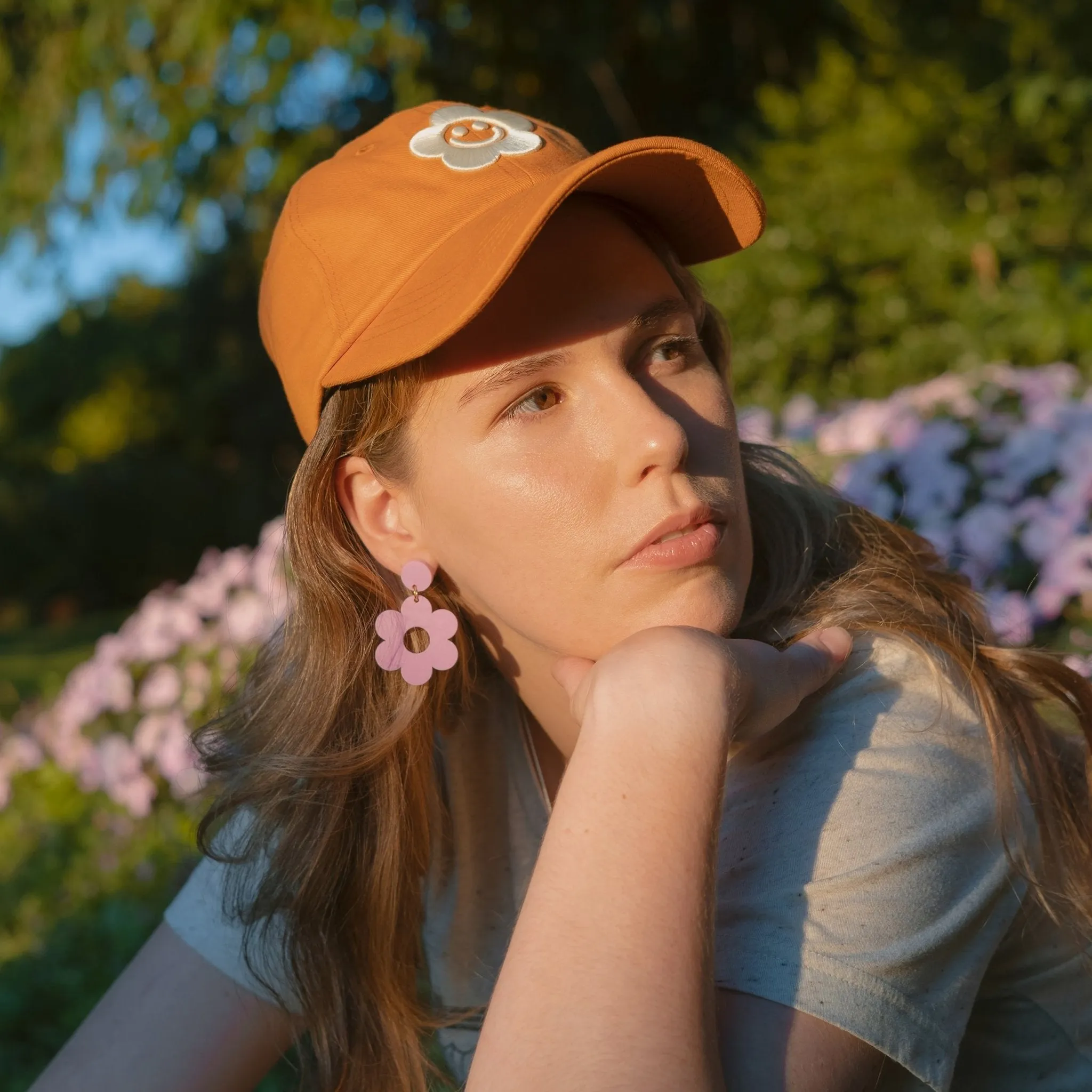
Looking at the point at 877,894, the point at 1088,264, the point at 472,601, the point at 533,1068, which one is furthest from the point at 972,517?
the point at 1088,264

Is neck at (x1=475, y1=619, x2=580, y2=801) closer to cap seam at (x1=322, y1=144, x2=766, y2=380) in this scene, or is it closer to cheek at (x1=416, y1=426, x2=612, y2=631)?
cheek at (x1=416, y1=426, x2=612, y2=631)

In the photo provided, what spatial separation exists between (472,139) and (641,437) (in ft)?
1.79

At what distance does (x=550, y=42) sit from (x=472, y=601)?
6.13 meters

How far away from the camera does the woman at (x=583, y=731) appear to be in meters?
1.23

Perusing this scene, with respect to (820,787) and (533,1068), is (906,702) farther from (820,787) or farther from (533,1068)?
(533,1068)

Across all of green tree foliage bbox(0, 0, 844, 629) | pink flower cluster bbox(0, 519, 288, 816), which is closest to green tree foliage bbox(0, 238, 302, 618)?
green tree foliage bbox(0, 0, 844, 629)

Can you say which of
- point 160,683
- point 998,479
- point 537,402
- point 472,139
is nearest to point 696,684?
point 537,402

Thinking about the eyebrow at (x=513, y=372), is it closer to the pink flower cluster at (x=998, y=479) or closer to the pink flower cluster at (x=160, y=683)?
the pink flower cluster at (x=998, y=479)

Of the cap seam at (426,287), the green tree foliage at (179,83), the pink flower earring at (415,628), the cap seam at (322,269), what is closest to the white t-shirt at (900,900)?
the pink flower earring at (415,628)

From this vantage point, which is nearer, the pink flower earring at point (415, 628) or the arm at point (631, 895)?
the arm at point (631, 895)

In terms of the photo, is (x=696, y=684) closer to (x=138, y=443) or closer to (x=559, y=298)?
(x=559, y=298)

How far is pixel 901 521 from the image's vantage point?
3242 millimetres

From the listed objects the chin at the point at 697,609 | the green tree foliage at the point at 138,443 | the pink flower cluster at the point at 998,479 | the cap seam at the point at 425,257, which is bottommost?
the green tree foliage at the point at 138,443

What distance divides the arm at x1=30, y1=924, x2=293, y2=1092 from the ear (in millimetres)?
720
